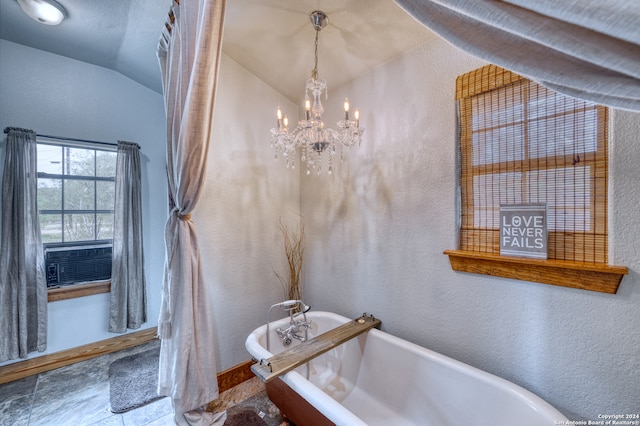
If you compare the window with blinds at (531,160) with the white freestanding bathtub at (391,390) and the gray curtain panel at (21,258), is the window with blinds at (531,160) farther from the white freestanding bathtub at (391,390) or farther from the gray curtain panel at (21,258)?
the gray curtain panel at (21,258)

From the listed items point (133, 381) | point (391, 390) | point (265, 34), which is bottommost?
point (133, 381)

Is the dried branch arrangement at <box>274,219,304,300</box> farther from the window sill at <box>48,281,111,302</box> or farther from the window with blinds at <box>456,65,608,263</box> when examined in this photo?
the window sill at <box>48,281,111,302</box>

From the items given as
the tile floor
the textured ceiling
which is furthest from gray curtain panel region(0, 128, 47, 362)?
the textured ceiling

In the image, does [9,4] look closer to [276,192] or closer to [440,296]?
[276,192]

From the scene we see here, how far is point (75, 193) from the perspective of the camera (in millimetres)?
2547

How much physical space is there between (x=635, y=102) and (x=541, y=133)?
41.6 inches

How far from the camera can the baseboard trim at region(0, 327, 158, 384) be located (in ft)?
6.87

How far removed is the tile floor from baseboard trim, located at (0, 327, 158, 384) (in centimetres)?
5

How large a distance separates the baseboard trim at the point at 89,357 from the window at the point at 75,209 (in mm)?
641

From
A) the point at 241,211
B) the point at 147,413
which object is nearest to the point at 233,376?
the point at 147,413

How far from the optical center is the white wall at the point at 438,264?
1.10 meters

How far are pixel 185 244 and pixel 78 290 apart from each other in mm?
1769

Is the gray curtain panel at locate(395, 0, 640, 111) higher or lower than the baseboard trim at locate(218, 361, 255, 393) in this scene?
higher

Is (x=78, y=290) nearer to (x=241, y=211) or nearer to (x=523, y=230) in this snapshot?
(x=241, y=211)
